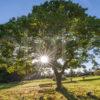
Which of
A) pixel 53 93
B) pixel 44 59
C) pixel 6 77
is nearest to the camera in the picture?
pixel 53 93

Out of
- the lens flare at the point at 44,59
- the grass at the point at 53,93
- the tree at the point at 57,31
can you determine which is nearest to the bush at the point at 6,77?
the grass at the point at 53,93

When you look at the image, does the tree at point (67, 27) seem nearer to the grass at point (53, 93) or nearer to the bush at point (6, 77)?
the grass at point (53, 93)

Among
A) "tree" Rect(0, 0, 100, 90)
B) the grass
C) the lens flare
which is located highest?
"tree" Rect(0, 0, 100, 90)

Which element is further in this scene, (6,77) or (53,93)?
(6,77)

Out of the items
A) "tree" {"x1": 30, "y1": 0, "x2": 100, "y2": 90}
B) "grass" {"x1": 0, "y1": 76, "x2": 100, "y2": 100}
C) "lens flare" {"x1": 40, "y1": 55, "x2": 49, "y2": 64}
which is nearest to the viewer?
"grass" {"x1": 0, "y1": 76, "x2": 100, "y2": 100}

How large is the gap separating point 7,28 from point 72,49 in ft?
31.8

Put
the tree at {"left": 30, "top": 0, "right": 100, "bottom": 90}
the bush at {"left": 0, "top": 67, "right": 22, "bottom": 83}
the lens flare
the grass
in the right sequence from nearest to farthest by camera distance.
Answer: the grass
the tree at {"left": 30, "top": 0, "right": 100, "bottom": 90}
the lens flare
the bush at {"left": 0, "top": 67, "right": 22, "bottom": 83}

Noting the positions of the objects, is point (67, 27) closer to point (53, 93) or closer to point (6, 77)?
point (53, 93)

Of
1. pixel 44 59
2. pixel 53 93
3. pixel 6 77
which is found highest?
pixel 6 77

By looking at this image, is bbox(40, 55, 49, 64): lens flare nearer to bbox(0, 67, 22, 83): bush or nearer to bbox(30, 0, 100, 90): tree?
bbox(30, 0, 100, 90): tree

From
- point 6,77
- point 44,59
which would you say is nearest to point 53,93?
point 44,59

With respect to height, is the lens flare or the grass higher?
the lens flare

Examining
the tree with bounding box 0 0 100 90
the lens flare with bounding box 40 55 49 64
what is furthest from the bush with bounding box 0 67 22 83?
the tree with bounding box 0 0 100 90

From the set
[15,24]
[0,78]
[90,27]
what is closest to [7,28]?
[15,24]
